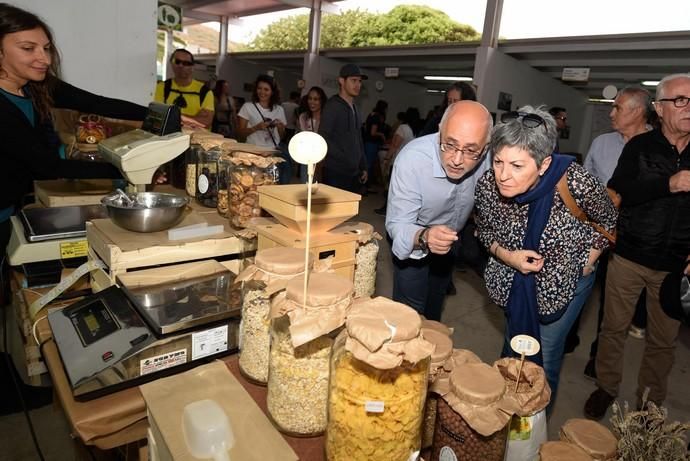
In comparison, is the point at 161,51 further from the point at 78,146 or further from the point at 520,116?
the point at 520,116

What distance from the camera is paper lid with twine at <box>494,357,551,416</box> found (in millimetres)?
915

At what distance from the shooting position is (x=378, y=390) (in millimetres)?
708

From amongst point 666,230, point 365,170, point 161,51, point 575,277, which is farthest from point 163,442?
point 161,51

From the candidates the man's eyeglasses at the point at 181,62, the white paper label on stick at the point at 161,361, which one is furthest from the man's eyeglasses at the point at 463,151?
the man's eyeglasses at the point at 181,62

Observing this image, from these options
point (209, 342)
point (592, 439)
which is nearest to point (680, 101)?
point (592, 439)

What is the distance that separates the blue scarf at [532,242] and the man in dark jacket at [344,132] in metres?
2.21

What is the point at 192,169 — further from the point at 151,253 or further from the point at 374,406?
the point at 374,406

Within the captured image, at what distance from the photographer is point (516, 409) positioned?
0.87 meters

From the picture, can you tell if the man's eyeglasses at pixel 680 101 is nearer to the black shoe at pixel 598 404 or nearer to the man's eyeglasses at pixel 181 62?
the black shoe at pixel 598 404

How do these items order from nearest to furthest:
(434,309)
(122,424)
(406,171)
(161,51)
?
(122,424), (406,171), (434,309), (161,51)

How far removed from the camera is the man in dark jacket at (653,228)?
1.91 m

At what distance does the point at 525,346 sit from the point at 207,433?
67 cm

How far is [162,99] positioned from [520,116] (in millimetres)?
3140

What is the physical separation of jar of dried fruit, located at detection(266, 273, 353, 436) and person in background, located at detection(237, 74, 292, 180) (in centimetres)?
361
